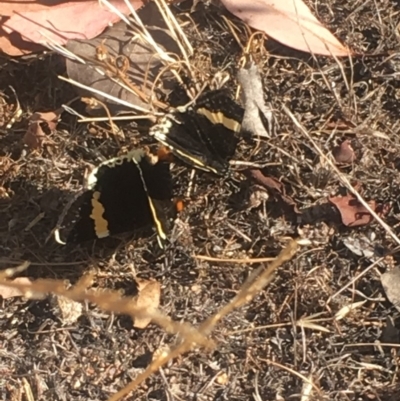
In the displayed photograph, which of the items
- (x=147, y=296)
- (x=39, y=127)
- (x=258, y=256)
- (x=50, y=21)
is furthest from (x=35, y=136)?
(x=258, y=256)

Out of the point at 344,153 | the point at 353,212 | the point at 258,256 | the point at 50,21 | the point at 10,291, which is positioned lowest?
the point at 10,291

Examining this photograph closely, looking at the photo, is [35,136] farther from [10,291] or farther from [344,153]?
[344,153]

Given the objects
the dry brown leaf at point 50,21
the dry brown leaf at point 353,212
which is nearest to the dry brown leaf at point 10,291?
the dry brown leaf at point 50,21

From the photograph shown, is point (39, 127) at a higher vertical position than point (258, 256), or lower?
higher

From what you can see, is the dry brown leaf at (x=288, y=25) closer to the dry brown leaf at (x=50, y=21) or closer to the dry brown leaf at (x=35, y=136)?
the dry brown leaf at (x=50, y=21)

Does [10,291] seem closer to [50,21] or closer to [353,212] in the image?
[50,21]

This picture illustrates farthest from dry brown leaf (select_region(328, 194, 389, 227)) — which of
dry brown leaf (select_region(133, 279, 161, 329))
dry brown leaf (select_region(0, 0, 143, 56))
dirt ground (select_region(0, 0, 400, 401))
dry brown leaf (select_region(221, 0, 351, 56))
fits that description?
dry brown leaf (select_region(0, 0, 143, 56))

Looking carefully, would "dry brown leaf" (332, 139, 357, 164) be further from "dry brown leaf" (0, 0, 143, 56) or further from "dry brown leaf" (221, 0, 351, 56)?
"dry brown leaf" (0, 0, 143, 56)
